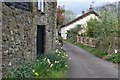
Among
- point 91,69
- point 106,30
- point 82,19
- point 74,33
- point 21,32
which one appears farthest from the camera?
point 82,19

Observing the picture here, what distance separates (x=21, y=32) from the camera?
10.3m

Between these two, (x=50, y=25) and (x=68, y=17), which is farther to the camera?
(x=68, y=17)

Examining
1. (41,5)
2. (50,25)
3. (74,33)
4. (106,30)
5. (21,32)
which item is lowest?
(74,33)

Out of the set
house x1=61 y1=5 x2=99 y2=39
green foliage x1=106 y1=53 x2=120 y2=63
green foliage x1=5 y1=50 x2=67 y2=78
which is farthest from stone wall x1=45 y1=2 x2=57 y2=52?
house x1=61 y1=5 x2=99 y2=39

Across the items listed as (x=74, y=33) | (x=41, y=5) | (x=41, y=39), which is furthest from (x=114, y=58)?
(x=74, y=33)

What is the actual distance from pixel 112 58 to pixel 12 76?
1528 centimetres

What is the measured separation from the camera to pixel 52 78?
11.0 metres

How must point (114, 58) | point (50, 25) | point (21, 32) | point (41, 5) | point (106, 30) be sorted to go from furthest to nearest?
1. point (106, 30)
2. point (114, 58)
3. point (50, 25)
4. point (41, 5)
5. point (21, 32)

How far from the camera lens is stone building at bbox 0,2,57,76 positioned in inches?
337

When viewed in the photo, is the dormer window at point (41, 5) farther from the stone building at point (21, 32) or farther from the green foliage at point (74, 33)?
the green foliage at point (74, 33)

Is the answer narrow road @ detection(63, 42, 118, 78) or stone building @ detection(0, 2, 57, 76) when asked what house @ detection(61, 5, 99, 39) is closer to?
narrow road @ detection(63, 42, 118, 78)

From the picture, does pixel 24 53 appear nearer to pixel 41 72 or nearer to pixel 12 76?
pixel 41 72

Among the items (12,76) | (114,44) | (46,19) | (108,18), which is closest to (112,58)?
→ (114,44)

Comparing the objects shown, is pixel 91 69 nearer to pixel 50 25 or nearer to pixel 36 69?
pixel 50 25
